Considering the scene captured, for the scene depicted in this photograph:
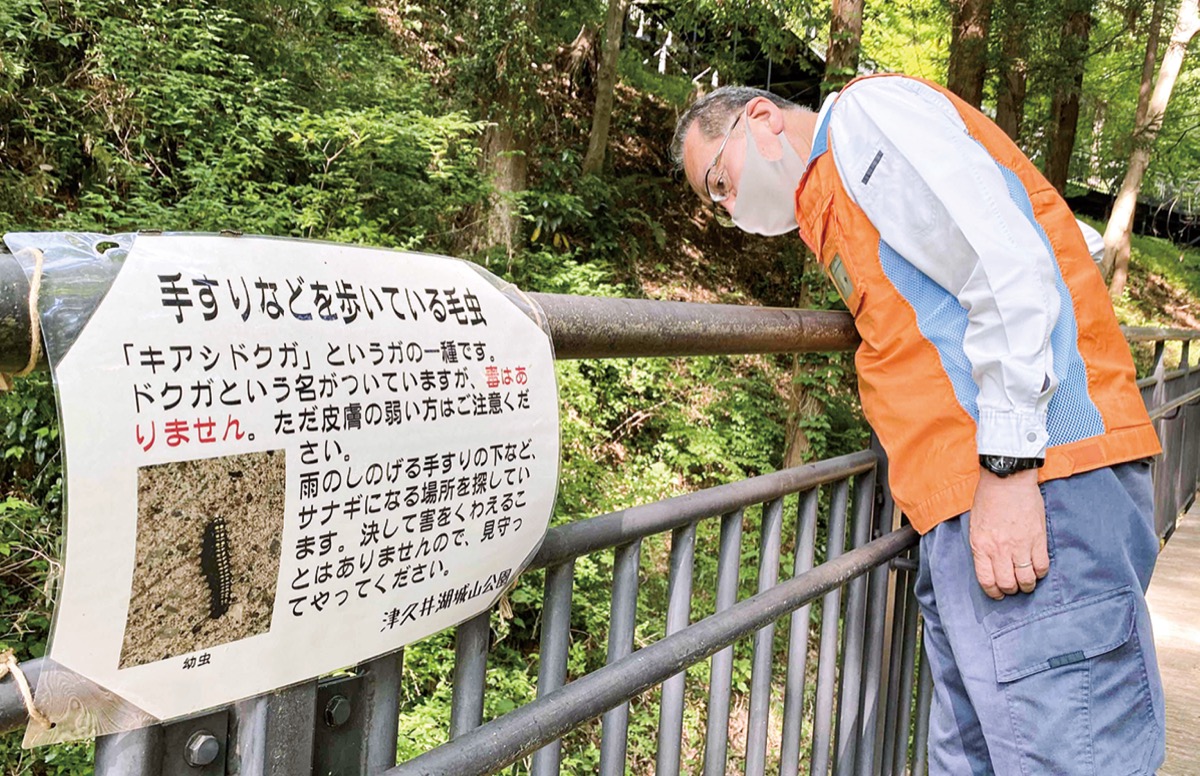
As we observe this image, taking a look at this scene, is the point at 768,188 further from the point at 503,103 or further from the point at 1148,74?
the point at 1148,74

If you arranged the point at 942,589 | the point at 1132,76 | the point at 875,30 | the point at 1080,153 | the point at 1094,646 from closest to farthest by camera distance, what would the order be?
the point at 1094,646, the point at 942,589, the point at 875,30, the point at 1132,76, the point at 1080,153

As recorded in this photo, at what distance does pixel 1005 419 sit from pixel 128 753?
138 centimetres

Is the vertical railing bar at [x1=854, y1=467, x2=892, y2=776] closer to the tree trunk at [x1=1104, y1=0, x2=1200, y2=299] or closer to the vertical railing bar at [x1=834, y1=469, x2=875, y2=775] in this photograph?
the vertical railing bar at [x1=834, y1=469, x2=875, y2=775]

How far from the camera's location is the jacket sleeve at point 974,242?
1569mm

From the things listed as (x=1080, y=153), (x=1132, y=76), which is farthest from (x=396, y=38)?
(x=1080, y=153)

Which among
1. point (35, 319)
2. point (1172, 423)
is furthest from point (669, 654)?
point (1172, 423)

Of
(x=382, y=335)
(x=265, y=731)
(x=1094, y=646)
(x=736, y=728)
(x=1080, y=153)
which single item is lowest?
(x=736, y=728)

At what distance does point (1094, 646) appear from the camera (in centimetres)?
166

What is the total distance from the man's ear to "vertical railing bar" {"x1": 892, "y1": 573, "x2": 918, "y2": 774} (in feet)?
3.75

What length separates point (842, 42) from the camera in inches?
316

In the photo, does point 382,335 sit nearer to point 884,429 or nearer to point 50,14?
point 884,429

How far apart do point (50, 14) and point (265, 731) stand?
7.10 meters

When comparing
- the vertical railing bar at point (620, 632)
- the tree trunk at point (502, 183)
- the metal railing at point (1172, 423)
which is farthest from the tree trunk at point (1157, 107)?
the vertical railing bar at point (620, 632)

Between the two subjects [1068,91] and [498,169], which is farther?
[1068,91]
